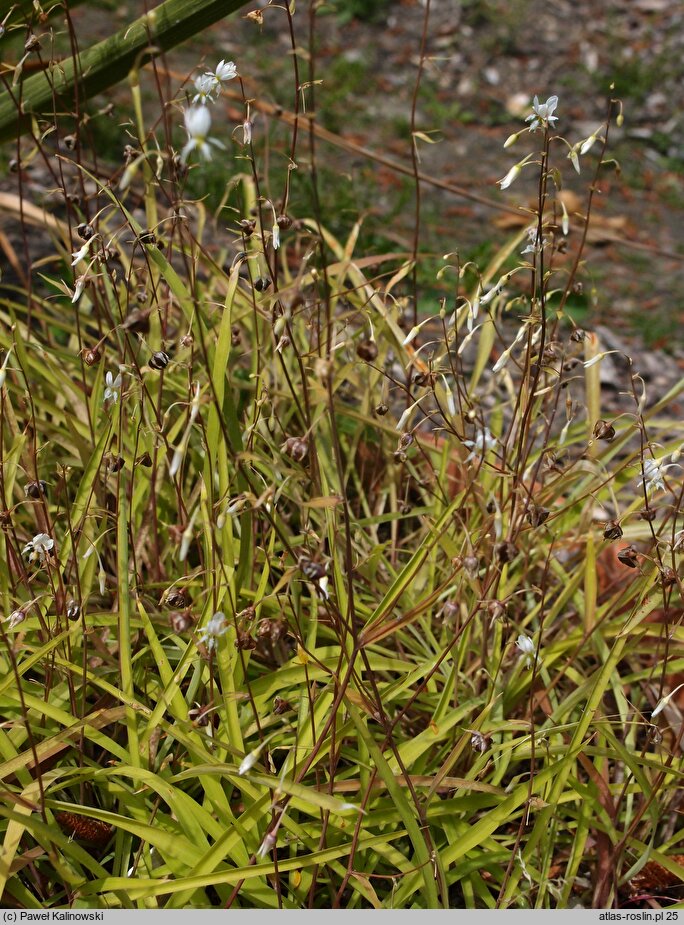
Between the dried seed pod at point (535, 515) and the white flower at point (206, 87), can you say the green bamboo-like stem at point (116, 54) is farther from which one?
the dried seed pod at point (535, 515)

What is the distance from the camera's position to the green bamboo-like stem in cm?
204

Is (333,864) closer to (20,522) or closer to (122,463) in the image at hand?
(122,463)

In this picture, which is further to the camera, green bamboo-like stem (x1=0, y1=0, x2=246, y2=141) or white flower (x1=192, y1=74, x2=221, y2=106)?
green bamboo-like stem (x1=0, y1=0, x2=246, y2=141)

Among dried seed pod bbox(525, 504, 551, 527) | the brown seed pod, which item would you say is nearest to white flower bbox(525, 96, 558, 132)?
dried seed pod bbox(525, 504, 551, 527)

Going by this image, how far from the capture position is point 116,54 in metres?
2.14

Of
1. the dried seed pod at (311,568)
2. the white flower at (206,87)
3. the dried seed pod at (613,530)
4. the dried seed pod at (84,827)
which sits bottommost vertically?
the dried seed pod at (84,827)

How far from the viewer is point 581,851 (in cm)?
168

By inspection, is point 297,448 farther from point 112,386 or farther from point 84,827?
point 84,827

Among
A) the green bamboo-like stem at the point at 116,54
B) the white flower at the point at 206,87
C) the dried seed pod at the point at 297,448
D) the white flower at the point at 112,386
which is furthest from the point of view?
the green bamboo-like stem at the point at 116,54

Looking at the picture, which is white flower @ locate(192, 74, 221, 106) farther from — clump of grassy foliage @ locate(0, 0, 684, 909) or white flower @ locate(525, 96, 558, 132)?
white flower @ locate(525, 96, 558, 132)

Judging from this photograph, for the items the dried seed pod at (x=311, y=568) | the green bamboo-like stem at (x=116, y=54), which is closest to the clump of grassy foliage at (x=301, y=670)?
the dried seed pod at (x=311, y=568)

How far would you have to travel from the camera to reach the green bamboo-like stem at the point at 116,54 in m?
2.04

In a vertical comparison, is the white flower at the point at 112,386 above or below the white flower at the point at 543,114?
below

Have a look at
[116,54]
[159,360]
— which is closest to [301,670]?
[159,360]
